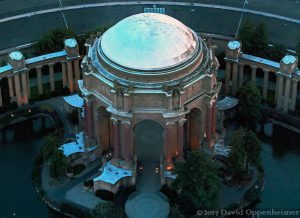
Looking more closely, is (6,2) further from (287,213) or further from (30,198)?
(287,213)

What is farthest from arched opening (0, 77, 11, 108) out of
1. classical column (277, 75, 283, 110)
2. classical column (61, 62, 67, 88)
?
classical column (277, 75, 283, 110)

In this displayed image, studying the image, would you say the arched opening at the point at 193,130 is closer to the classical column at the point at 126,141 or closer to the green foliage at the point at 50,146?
the classical column at the point at 126,141

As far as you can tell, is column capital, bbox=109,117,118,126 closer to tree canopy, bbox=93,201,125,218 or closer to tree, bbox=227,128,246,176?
tree canopy, bbox=93,201,125,218

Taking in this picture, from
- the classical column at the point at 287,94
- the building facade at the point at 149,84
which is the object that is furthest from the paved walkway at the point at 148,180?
the classical column at the point at 287,94

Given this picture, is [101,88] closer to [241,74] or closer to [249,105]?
[249,105]

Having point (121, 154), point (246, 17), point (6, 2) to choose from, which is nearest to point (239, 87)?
point (246, 17)
